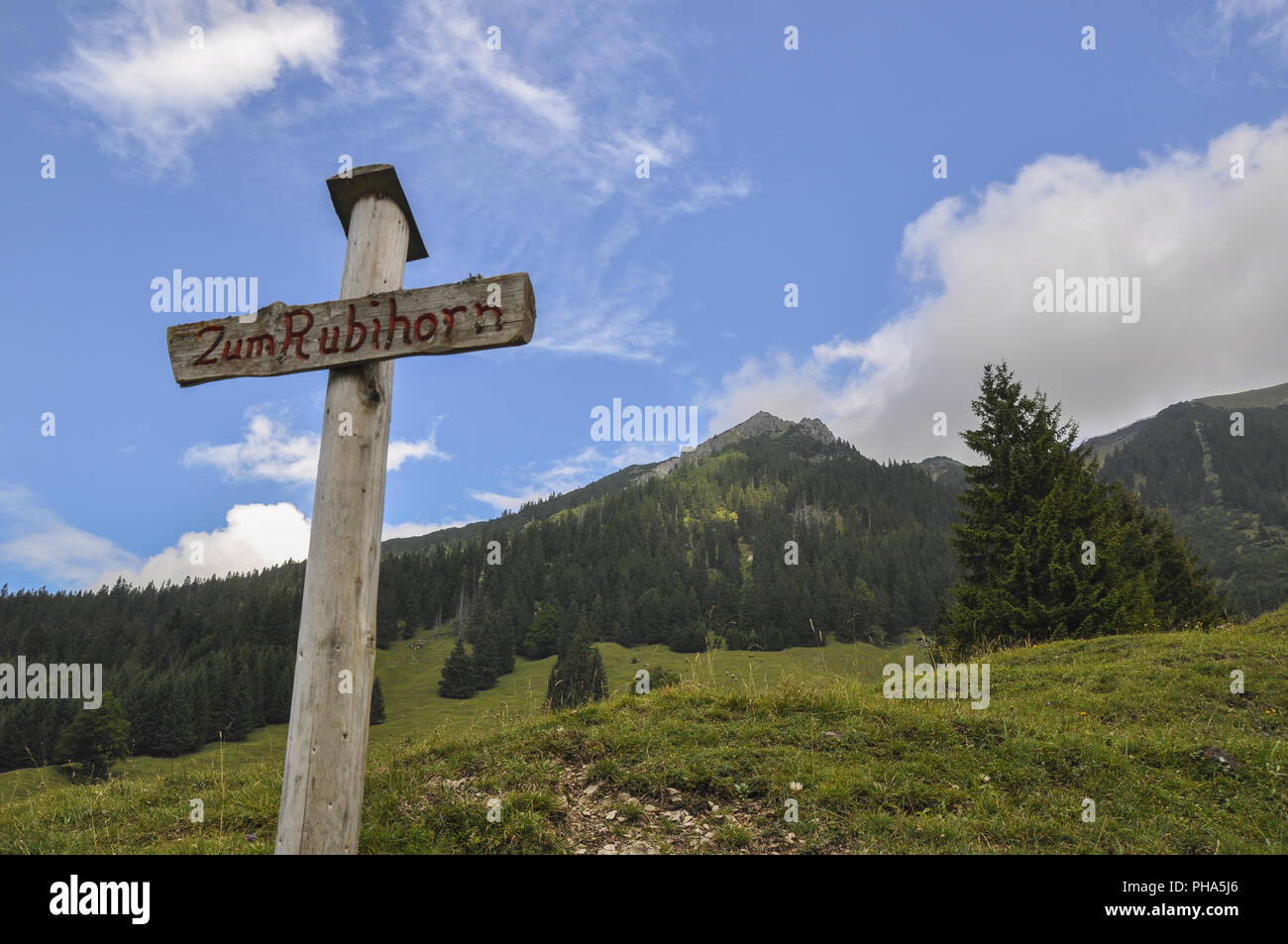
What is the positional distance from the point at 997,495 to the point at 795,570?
117m

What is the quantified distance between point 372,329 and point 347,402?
21.5 inches

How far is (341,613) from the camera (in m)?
4.39

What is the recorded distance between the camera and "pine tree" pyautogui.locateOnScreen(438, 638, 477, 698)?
308 ft

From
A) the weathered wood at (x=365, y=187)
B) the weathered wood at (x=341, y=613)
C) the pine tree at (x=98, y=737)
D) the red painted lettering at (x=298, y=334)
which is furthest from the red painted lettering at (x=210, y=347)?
the pine tree at (x=98, y=737)

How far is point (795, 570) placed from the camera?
139 meters

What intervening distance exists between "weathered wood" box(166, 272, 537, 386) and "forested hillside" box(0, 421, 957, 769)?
95.5m

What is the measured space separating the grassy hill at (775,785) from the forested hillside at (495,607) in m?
91.8

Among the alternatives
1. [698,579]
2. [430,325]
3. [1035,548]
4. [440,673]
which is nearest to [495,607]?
[440,673]

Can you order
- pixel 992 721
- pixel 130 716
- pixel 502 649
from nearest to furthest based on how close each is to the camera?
pixel 992 721
pixel 130 716
pixel 502 649

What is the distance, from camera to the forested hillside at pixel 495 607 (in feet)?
282

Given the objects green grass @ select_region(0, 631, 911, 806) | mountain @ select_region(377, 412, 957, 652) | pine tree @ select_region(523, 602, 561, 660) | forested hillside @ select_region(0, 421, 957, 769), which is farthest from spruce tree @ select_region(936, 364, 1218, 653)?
pine tree @ select_region(523, 602, 561, 660)

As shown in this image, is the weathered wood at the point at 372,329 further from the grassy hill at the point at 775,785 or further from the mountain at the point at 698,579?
the mountain at the point at 698,579
